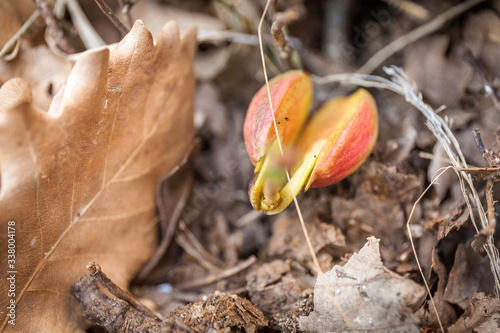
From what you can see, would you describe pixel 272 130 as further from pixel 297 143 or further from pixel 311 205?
pixel 311 205

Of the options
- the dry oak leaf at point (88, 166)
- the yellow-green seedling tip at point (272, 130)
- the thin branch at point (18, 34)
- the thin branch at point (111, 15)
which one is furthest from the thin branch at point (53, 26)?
the yellow-green seedling tip at point (272, 130)

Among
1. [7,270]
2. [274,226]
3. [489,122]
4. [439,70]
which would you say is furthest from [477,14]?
[7,270]

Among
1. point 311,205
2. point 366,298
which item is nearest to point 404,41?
point 311,205

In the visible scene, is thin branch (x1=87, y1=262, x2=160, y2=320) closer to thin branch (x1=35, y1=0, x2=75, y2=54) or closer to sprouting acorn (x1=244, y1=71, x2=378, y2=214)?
sprouting acorn (x1=244, y1=71, x2=378, y2=214)

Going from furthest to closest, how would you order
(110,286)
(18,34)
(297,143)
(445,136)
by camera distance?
(18,34)
(297,143)
(445,136)
(110,286)

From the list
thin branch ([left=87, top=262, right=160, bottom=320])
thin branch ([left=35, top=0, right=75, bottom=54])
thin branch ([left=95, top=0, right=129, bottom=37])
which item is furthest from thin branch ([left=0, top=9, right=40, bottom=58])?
thin branch ([left=87, top=262, right=160, bottom=320])

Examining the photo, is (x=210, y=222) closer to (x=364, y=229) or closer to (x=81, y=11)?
(x=364, y=229)
